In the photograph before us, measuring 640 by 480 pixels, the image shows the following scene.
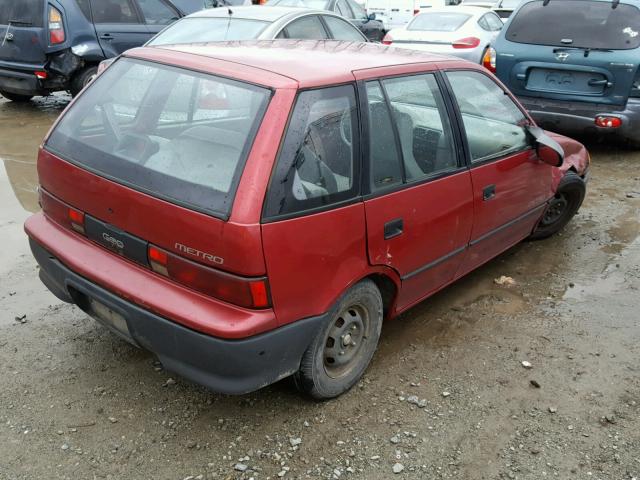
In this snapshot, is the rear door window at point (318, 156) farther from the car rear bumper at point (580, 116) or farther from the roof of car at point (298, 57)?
the car rear bumper at point (580, 116)

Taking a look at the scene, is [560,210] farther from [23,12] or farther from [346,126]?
[23,12]

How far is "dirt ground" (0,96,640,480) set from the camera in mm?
2559

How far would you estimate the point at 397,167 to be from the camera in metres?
2.87

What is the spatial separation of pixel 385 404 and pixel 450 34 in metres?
8.74

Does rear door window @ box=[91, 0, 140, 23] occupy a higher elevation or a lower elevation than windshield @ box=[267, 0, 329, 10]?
higher

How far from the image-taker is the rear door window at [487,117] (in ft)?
11.1

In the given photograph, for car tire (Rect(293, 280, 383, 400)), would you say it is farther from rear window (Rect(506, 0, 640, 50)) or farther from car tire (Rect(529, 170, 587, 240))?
rear window (Rect(506, 0, 640, 50))

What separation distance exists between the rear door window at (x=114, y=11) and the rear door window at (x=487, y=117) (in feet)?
21.3

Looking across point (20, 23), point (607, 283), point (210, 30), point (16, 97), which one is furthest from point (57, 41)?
point (607, 283)

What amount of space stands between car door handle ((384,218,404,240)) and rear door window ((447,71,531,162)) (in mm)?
778

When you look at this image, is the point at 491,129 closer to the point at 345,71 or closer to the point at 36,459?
the point at 345,71

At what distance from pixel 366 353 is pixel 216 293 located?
3.37 feet

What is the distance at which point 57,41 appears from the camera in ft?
25.8

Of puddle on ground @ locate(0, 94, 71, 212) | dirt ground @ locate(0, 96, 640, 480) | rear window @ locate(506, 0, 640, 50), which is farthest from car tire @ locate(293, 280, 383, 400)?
rear window @ locate(506, 0, 640, 50)
